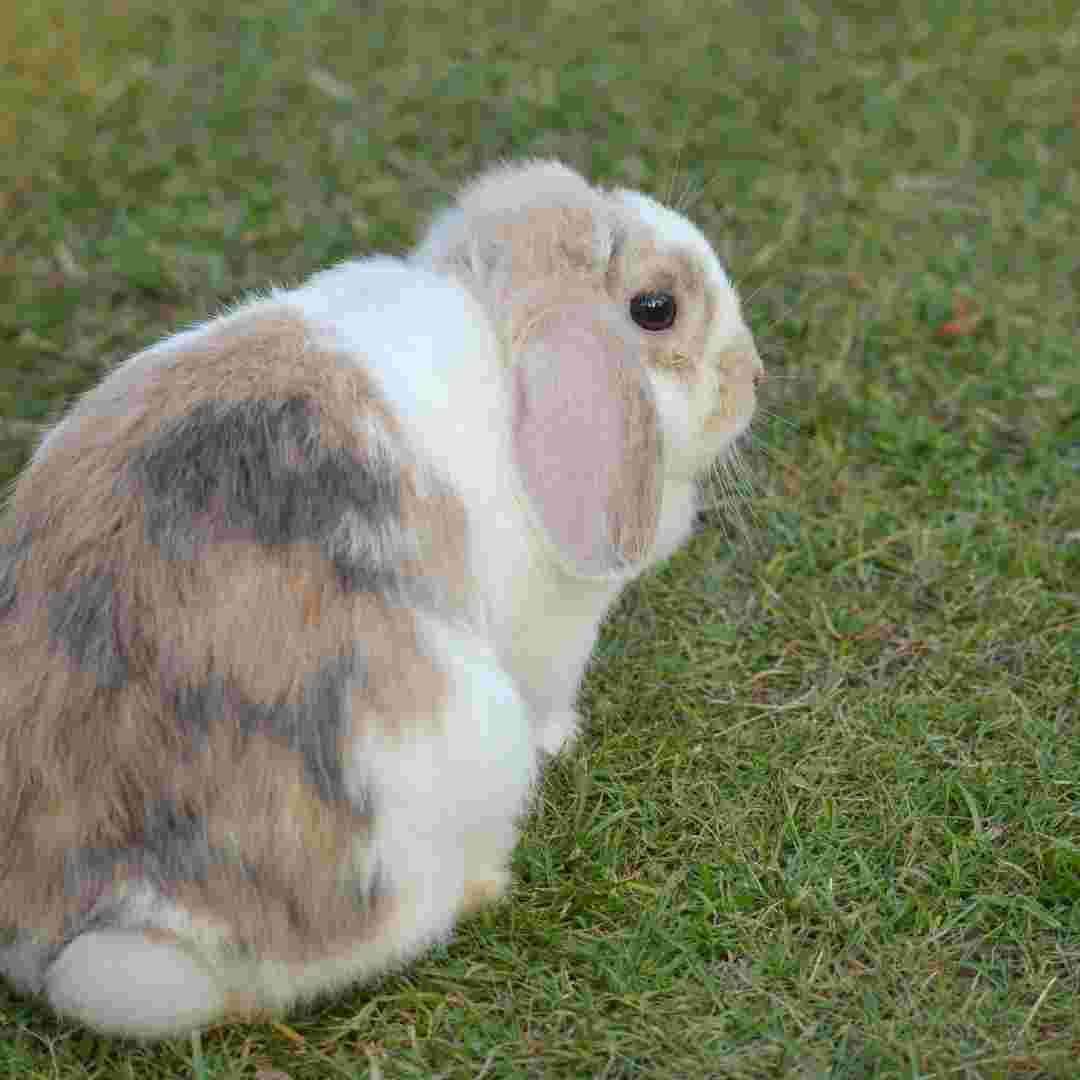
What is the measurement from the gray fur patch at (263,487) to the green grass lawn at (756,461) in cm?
83

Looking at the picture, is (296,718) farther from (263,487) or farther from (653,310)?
(653,310)

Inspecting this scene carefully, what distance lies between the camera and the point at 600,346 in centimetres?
276

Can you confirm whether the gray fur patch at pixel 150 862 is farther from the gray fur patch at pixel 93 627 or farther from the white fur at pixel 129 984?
the gray fur patch at pixel 93 627

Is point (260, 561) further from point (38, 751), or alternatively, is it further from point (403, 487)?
point (38, 751)

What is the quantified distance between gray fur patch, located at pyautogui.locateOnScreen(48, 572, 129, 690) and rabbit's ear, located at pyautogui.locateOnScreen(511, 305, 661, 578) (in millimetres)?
732

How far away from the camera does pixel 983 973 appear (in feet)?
9.06

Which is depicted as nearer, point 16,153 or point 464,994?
point 464,994

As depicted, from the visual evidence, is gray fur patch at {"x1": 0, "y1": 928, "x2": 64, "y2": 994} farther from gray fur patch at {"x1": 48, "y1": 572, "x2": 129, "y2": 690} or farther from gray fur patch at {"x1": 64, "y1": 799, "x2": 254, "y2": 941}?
gray fur patch at {"x1": 48, "y1": 572, "x2": 129, "y2": 690}

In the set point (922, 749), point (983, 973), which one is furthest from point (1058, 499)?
point (983, 973)

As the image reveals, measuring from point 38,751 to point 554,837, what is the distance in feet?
3.49

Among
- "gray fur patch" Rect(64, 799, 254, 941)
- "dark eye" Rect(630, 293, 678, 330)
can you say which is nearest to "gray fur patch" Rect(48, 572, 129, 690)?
"gray fur patch" Rect(64, 799, 254, 941)

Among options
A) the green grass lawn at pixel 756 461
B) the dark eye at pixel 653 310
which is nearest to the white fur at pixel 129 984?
the green grass lawn at pixel 756 461

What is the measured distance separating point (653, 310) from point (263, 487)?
883mm

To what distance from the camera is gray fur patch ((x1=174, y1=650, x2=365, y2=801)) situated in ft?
7.82
